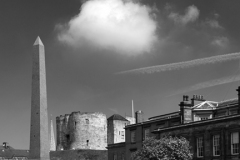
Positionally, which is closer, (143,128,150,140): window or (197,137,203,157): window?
(197,137,203,157): window

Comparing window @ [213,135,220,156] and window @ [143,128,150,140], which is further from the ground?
window @ [143,128,150,140]

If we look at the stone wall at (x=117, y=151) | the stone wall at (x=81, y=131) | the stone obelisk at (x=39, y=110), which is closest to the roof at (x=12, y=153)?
the stone wall at (x=81, y=131)

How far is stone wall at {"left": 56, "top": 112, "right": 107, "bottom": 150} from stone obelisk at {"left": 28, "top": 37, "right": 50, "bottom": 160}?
174ft

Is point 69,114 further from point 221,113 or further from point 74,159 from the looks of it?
point 221,113

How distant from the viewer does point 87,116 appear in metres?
88.3

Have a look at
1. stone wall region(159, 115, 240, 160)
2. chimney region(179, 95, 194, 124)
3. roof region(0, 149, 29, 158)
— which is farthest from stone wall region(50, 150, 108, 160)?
stone wall region(159, 115, 240, 160)

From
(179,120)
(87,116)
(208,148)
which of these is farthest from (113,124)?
(208,148)

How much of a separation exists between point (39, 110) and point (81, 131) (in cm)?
5400

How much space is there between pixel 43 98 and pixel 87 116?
53.6 m

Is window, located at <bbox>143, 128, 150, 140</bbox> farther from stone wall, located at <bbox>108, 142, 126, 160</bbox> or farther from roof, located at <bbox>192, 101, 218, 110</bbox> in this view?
roof, located at <bbox>192, 101, 218, 110</bbox>

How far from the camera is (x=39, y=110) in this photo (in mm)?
34406

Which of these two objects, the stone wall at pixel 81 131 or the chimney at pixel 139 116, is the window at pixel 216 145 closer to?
the chimney at pixel 139 116

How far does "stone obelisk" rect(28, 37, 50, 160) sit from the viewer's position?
33947 millimetres

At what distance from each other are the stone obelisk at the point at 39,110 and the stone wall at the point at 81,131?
5307 centimetres
